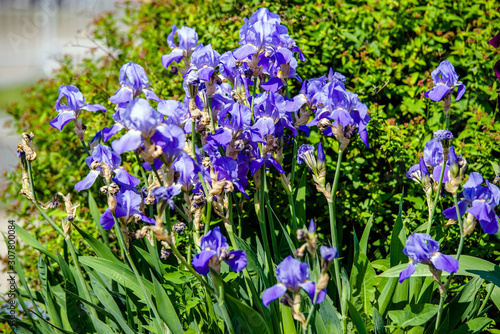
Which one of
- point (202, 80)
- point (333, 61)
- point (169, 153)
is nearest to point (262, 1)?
point (333, 61)

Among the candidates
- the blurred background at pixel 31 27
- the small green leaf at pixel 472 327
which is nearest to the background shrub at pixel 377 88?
the small green leaf at pixel 472 327

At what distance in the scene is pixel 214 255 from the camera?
1.32 m

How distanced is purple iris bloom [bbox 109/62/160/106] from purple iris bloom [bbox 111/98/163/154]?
1.11 ft

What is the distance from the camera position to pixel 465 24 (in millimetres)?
2973

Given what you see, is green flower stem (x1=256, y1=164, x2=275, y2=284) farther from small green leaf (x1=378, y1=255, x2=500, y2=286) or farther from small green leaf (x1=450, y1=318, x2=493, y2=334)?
small green leaf (x1=450, y1=318, x2=493, y2=334)

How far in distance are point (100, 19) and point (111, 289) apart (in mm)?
2341

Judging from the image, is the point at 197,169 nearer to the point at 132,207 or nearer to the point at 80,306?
the point at 132,207

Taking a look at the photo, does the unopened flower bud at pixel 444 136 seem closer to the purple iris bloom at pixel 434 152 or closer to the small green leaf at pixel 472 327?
the purple iris bloom at pixel 434 152

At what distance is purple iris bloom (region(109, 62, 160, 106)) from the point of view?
4.97 ft

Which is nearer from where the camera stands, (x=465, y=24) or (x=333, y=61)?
(x=333, y=61)

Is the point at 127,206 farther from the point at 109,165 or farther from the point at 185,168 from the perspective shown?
the point at 185,168

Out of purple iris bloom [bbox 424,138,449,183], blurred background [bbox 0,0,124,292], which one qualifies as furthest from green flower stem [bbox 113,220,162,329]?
blurred background [bbox 0,0,124,292]

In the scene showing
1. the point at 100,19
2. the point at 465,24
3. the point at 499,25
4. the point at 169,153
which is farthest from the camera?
the point at 100,19

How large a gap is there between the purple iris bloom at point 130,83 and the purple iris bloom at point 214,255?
56 centimetres
